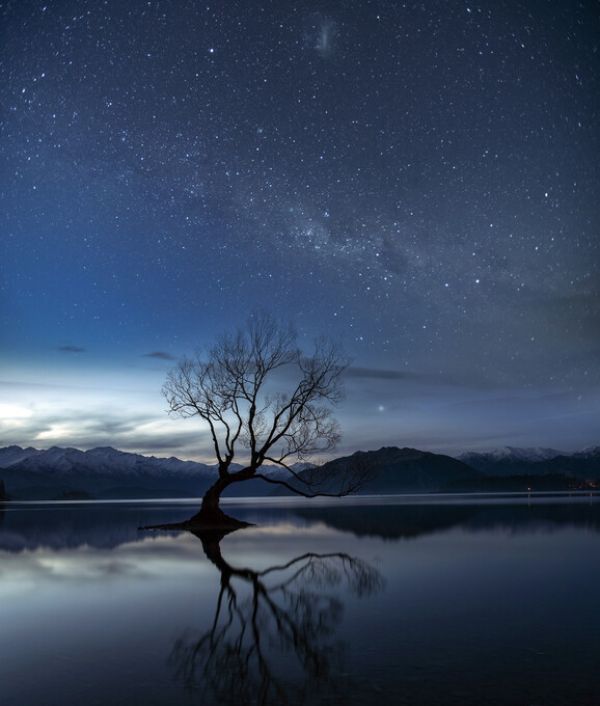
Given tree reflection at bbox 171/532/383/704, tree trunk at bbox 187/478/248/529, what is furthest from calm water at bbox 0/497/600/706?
tree trunk at bbox 187/478/248/529

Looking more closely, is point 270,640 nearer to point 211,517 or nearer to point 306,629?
point 306,629

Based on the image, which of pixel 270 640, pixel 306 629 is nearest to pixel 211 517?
pixel 306 629

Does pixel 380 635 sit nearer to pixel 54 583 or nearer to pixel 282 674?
pixel 282 674

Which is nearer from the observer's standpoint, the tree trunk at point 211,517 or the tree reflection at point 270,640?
the tree reflection at point 270,640

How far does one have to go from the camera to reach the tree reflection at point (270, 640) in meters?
8.98

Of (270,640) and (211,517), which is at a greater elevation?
(270,640)

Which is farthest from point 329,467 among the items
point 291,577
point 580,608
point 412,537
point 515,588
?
point 580,608

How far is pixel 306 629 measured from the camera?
1284 centimetres

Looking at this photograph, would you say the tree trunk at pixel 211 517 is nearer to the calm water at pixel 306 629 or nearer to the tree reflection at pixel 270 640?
the calm water at pixel 306 629

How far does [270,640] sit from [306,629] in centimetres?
116

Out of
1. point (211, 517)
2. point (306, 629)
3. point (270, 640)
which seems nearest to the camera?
point (270, 640)

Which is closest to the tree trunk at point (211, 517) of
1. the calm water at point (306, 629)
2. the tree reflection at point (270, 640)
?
the calm water at point (306, 629)

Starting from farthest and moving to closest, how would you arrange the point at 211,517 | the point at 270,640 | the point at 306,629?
the point at 211,517
the point at 306,629
the point at 270,640

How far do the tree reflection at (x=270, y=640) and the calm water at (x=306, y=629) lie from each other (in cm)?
4
